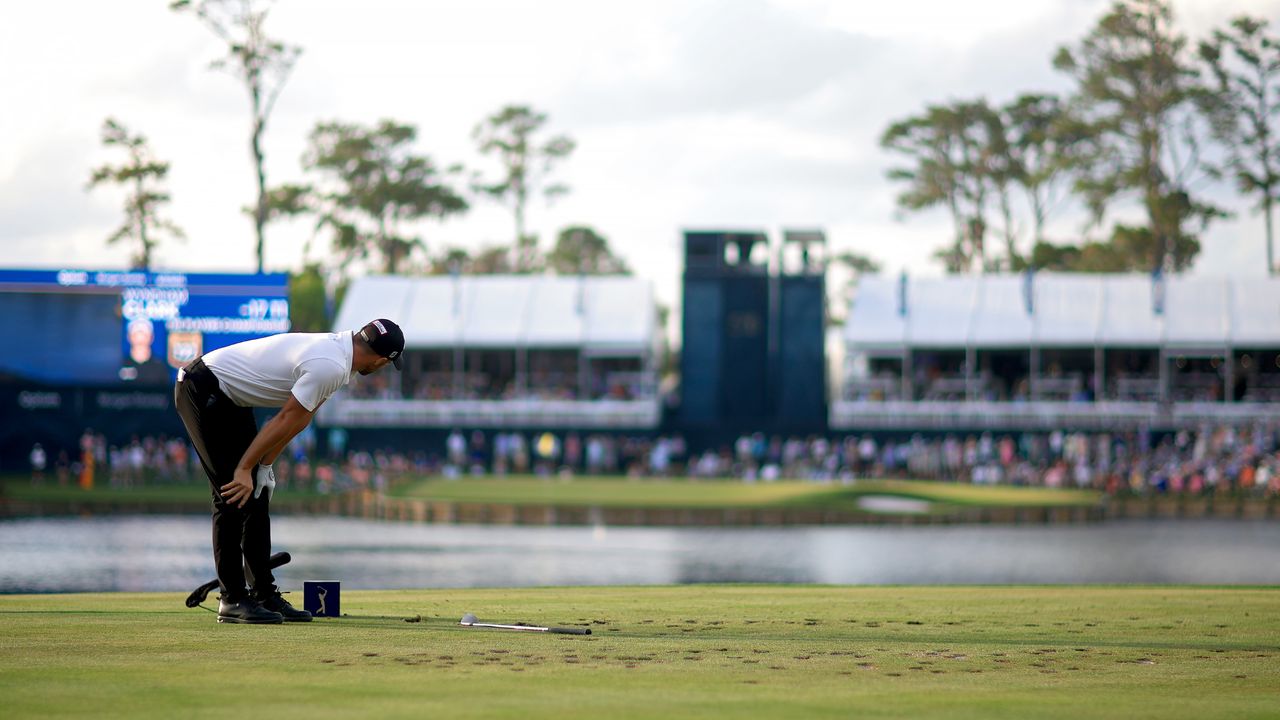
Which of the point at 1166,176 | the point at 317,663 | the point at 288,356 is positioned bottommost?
the point at 317,663

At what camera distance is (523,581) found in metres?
20.4

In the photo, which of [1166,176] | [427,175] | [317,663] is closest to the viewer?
[317,663]

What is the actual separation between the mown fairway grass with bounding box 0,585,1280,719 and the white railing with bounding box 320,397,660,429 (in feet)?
133

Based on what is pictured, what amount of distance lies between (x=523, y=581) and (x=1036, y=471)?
1140 inches

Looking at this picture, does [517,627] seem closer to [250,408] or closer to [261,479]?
[261,479]

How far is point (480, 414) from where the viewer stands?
51.5 metres

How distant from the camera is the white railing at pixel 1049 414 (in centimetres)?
4962

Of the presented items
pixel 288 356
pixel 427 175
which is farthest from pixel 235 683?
pixel 427 175

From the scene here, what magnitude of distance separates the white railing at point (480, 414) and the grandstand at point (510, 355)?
0.11ft

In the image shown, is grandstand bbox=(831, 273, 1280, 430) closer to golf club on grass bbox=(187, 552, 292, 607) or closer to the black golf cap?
golf club on grass bbox=(187, 552, 292, 607)

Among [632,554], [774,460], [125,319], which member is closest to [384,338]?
[632,554]

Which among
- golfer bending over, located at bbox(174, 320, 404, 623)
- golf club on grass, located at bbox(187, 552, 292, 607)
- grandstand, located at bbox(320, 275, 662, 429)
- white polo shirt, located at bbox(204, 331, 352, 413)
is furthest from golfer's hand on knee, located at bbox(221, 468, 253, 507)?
grandstand, located at bbox(320, 275, 662, 429)

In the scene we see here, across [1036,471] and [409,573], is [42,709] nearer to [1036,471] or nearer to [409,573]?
[409,573]

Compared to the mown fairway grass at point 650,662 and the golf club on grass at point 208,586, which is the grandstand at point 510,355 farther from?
the golf club on grass at point 208,586
